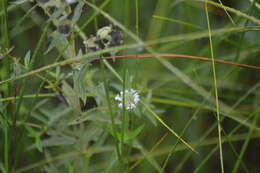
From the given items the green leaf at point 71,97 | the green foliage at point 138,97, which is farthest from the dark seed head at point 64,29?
the green leaf at point 71,97

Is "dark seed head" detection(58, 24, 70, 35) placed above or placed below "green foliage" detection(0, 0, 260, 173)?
above

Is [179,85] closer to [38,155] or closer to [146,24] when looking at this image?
[146,24]

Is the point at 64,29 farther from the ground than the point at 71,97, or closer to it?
farther from the ground

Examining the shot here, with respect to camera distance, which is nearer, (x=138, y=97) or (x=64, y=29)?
(x=64, y=29)

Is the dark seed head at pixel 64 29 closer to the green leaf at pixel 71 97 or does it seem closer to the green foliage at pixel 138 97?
the green foliage at pixel 138 97

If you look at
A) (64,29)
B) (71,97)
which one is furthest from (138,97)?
(64,29)

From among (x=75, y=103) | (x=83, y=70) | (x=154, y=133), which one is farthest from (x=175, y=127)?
(x=83, y=70)

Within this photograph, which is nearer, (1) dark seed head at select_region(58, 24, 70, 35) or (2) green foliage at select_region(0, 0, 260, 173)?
(1) dark seed head at select_region(58, 24, 70, 35)

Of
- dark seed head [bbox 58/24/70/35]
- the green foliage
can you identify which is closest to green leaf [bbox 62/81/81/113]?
the green foliage

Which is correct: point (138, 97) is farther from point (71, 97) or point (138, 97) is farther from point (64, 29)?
point (64, 29)

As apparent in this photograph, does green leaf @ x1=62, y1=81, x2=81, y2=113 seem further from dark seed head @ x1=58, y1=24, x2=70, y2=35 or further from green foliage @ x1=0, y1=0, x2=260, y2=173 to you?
dark seed head @ x1=58, y1=24, x2=70, y2=35

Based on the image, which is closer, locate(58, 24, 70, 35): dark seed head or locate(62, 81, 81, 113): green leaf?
locate(58, 24, 70, 35): dark seed head
